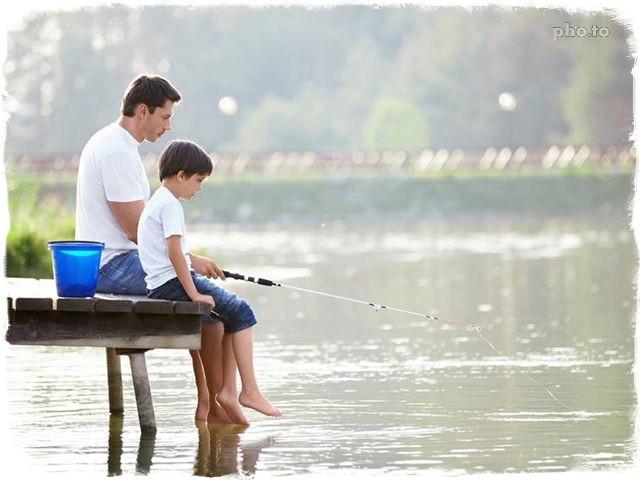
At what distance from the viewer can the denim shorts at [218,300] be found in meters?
7.38

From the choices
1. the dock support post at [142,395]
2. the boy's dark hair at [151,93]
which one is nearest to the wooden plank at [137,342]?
the dock support post at [142,395]

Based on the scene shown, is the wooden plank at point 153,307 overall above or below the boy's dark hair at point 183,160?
below

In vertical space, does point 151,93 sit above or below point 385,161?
below

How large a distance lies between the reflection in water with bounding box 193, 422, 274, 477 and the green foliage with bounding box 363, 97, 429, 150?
55363 millimetres

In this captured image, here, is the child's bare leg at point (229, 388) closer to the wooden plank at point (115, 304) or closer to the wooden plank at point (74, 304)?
the wooden plank at point (115, 304)

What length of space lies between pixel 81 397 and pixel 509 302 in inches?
273

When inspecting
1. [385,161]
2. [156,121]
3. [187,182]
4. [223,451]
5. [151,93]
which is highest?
[385,161]

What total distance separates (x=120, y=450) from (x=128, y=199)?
1.21 m

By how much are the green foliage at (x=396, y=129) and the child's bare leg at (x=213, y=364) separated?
181ft

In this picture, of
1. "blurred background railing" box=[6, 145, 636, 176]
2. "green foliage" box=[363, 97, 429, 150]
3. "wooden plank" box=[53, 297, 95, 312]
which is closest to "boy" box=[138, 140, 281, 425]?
"wooden plank" box=[53, 297, 95, 312]

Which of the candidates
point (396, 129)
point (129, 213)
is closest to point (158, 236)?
point (129, 213)

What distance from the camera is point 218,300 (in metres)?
7.43

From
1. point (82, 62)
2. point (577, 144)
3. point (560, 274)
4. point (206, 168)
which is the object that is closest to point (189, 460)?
point (206, 168)

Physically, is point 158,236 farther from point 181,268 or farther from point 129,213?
point 129,213
